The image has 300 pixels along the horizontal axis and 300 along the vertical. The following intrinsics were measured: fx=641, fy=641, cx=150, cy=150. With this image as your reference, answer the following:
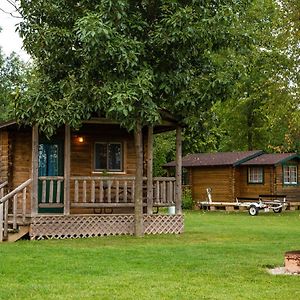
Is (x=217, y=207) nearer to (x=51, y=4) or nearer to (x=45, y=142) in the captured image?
(x=45, y=142)

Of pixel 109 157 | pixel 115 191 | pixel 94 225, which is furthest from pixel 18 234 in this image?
pixel 109 157

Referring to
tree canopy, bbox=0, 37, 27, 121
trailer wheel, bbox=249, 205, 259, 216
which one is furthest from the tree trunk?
tree canopy, bbox=0, 37, 27, 121

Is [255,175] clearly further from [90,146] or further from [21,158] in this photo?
[21,158]

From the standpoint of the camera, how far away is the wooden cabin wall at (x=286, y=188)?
34031mm

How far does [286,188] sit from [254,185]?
1703 mm

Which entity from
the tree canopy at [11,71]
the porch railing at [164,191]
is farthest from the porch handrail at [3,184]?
the tree canopy at [11,71]

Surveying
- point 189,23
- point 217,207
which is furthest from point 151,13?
point 217,207

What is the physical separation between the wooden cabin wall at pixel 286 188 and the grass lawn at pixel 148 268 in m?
17.7

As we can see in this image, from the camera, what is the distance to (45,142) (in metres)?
18.7

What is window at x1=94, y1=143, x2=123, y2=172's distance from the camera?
1884 centimetres

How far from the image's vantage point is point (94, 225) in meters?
16.8

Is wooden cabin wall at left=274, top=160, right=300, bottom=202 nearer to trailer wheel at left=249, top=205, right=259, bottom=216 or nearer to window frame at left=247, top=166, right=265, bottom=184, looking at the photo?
window frame at left=247, top=166, right=265, bottom=184

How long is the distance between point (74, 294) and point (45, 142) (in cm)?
1078

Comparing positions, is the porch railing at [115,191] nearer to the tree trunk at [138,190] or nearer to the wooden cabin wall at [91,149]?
the wooden cabin wall at [91,149]
